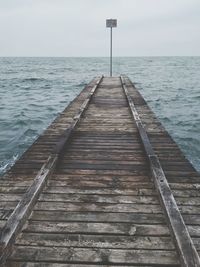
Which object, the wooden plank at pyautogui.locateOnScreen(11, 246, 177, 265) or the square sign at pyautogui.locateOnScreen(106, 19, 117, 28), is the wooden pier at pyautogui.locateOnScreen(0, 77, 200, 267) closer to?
the wooden plank at pyautogui.locateOnScreen(11, 246, 177, 265)

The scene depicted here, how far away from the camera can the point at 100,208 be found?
423cm

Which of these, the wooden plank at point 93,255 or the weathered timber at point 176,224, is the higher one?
the weathered timber at point 176,224

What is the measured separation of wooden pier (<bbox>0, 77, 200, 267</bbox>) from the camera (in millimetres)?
3217

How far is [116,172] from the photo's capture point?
5.64 m

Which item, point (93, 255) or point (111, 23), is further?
point (111, 23)

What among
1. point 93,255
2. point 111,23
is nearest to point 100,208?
point 93,255

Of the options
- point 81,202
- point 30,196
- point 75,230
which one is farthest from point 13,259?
point 81,202

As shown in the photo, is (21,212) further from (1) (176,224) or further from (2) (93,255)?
(1) (176,224)

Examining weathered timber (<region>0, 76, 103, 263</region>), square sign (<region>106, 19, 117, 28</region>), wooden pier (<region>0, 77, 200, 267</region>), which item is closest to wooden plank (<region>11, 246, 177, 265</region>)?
wooden pier (<region>0, 77, 200, 267</region>)

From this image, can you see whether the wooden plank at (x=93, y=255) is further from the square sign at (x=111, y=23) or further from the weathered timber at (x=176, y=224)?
the square sign at (x=111, y=23)

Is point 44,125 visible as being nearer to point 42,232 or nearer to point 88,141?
point 88,141

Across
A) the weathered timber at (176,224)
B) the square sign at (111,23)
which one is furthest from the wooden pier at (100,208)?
the square sign at (111,23)

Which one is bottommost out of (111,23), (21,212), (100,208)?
(100,208)

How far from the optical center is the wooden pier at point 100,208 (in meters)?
3.22
